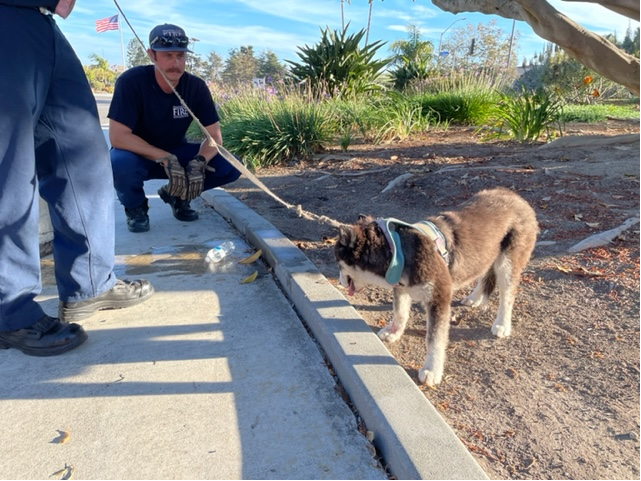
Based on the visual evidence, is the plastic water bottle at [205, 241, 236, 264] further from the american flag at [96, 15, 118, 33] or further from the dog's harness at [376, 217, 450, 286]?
the american flag at [96, 15, 118, 33]

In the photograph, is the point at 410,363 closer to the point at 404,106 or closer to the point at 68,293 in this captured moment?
the point at 68,293

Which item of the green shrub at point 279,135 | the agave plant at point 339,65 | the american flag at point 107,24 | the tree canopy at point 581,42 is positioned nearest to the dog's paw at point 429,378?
the tree canopy at point 581,42

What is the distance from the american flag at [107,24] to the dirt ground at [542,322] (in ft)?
92.8

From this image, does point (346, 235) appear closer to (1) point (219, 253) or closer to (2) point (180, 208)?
(1) point (219, 253)

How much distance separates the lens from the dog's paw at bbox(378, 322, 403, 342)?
3100mm

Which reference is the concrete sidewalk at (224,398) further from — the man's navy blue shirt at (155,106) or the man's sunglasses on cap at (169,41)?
the man's sunglasses on cap at (169,41)

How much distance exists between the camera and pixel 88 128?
301 centimetres

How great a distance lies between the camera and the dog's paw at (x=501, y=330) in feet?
10.1

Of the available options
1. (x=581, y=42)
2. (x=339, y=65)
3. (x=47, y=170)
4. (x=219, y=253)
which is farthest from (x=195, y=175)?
(x=339, y=65)

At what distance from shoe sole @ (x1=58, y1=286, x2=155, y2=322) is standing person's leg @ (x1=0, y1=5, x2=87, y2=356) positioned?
0.30 m

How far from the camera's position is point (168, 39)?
4.69 m

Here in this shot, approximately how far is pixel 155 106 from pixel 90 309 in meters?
2.62

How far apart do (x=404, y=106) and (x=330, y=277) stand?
26.8ft

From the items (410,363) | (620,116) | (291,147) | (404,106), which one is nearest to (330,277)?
(410,363)
